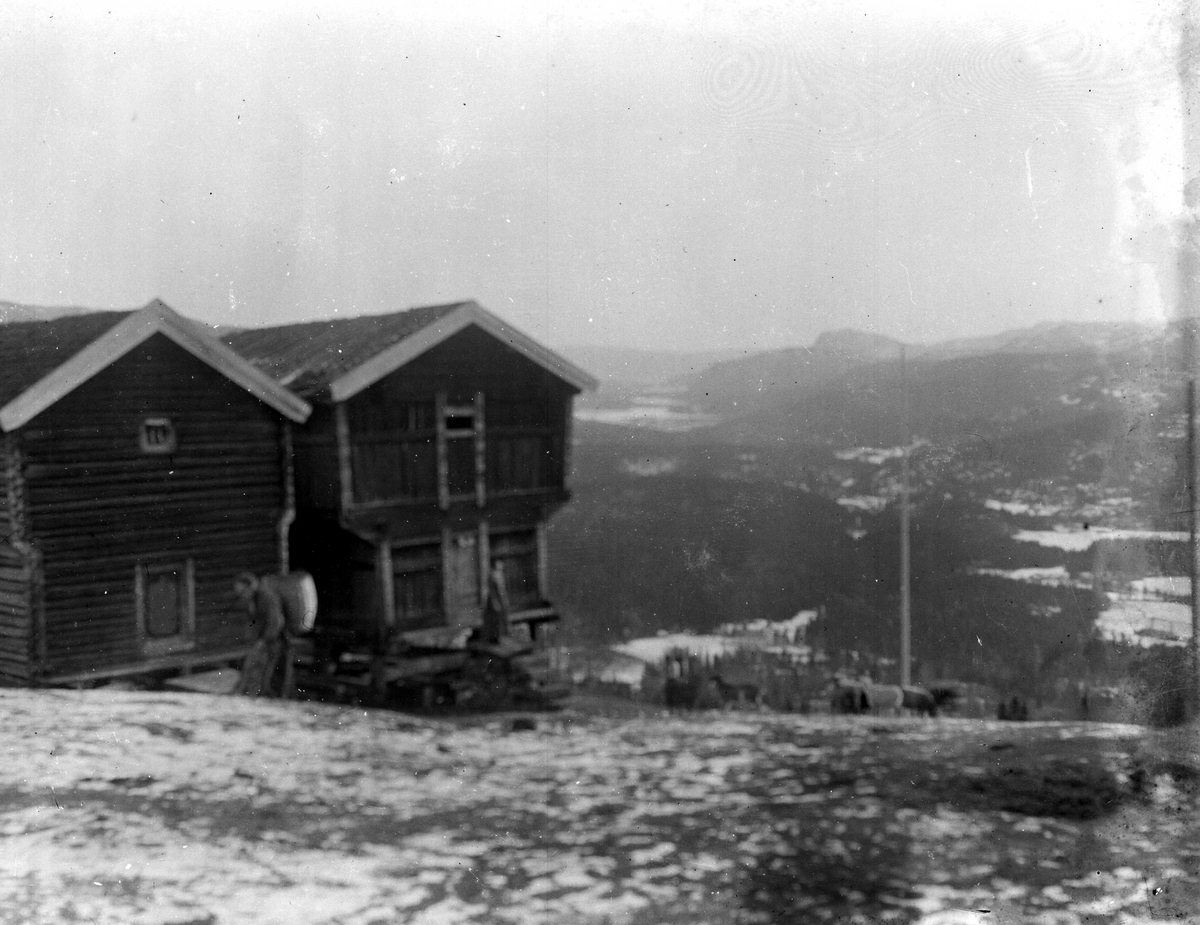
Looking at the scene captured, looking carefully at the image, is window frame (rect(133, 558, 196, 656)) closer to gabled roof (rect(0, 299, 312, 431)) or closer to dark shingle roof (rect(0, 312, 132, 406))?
gabled roof (rect(0, 299, 312, 431))

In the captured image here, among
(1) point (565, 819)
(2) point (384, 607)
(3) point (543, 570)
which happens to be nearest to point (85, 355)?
(2) point (384, 607)

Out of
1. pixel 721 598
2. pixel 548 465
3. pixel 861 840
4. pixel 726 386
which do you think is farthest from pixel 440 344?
pixel 861 840

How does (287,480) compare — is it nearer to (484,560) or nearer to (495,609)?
(484,560)

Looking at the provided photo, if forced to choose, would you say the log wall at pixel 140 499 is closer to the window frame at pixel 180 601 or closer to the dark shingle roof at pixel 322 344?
the window frame at pixel 180 601

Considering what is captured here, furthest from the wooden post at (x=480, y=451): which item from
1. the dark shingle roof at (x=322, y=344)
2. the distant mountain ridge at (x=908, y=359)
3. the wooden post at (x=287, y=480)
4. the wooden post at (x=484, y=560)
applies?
the distant mountain ridge at (x=908, y=359)

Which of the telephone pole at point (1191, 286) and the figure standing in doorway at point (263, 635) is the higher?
the telephone pole at point (1191, 286)

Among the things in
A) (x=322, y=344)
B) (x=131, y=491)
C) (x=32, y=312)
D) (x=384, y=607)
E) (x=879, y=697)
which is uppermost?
(x=32, y=312)
